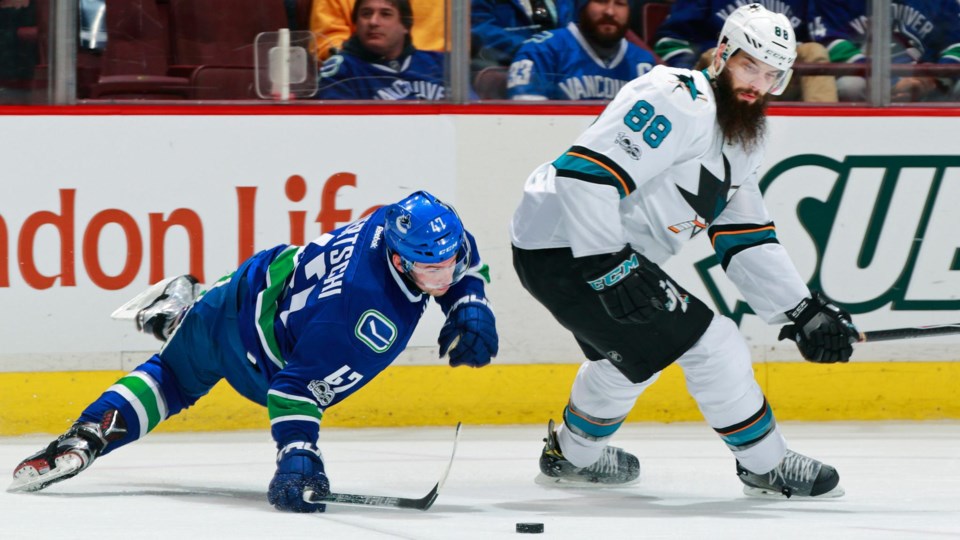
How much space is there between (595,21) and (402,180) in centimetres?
90

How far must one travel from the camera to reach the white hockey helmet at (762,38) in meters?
3.91

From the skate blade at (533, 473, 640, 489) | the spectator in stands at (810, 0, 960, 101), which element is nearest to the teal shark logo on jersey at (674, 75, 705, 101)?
the skate blade at (533, 473, 640, 489)

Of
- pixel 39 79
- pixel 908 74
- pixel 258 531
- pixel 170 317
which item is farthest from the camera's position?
pixel 908 74

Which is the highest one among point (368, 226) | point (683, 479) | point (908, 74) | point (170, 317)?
point (908, 74)

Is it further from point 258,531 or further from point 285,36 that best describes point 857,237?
point 258,531

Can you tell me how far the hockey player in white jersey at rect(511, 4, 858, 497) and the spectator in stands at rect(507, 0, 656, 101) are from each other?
4.92ft

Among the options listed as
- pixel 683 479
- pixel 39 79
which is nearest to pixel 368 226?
pixel 683 479

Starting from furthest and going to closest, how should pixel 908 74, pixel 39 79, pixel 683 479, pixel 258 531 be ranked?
pixel 908 74 → pixel 39 79 → pixel 683 479 → pixel 258 531

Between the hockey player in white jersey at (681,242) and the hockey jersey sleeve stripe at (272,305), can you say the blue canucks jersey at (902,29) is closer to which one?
the hockey player in white jersey at (681,242)

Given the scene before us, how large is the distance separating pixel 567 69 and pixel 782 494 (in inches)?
81.4

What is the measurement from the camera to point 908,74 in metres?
5.84

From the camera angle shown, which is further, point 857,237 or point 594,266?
point 857,237

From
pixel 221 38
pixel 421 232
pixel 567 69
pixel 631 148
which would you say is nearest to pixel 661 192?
pixel 631 148

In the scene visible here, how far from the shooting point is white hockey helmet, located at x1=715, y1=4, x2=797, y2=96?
3.91m
